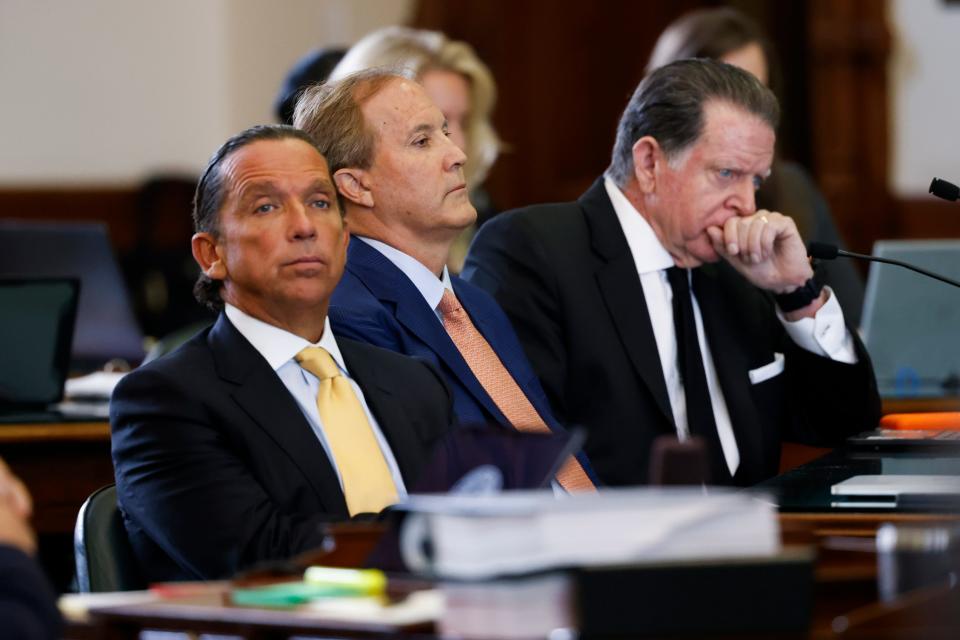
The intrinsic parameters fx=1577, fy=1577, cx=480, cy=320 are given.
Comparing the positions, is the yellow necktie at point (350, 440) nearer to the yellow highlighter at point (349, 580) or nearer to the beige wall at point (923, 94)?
the yellow highlighter at point (349, 580)

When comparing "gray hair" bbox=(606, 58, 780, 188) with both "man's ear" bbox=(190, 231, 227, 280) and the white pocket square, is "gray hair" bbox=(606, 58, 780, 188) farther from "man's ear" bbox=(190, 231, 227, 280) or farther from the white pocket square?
"man's ear" bbox=(190, 231, 227, 280)

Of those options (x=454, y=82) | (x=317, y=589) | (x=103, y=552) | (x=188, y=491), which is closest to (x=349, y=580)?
(x=317, y=589)

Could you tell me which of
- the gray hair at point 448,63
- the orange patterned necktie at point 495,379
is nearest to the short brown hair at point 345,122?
the orange patterned necktie at point 495,379

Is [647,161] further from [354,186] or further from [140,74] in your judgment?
[140,74]

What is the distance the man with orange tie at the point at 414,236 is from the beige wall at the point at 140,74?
420 centimetres

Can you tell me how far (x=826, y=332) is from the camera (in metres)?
2.96

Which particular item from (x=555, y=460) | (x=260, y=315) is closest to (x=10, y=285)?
(x=260, y=315)

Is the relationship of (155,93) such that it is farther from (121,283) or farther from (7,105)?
(121,283)

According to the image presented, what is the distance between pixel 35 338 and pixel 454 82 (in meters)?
1.32

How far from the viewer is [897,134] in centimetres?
607

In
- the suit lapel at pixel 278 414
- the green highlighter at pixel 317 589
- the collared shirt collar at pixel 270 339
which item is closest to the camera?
the green highlighter at pixel 317 589

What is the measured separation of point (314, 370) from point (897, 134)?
14.4ft

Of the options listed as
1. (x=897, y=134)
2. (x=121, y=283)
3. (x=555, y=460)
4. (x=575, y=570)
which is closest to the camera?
(x=575, y=570)

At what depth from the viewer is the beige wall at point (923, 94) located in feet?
19.5
